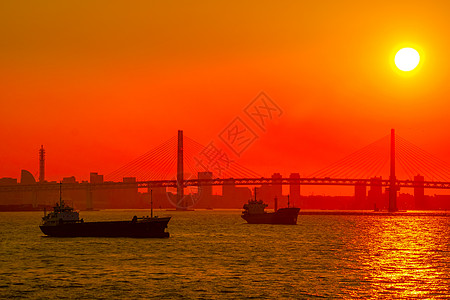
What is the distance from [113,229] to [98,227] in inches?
86.9

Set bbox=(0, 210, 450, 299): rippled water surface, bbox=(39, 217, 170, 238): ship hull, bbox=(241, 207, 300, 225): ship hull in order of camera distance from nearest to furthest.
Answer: bbox=(0, 210, 450, 299): rippled water surface < bbox=(39, 217, 170, 238): ship hull < bbox=(241, 207, 300, 225): ship hull

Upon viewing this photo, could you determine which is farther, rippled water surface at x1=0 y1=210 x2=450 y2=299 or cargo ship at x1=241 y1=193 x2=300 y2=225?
cargo ship at x1=241 y1=193 x2=300 y2=225

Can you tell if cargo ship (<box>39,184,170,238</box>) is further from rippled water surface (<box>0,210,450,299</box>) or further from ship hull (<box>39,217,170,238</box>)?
rippled water surface (<box>0,210,450,299</box>)

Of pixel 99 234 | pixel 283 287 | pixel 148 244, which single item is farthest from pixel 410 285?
pixel 99 234

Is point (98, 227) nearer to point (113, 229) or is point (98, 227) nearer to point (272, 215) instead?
point (113, 229)

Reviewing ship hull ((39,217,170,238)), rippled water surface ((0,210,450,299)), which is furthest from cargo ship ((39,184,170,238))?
rippled water surface ((0,210,450,299))

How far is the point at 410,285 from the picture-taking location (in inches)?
1822

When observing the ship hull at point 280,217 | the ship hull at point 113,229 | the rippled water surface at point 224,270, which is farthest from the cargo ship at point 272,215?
the rippled water surface at point 224,270

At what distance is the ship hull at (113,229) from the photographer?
9781cm

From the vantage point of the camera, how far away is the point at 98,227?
99438 millimetres

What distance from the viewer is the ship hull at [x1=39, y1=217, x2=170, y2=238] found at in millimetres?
97812

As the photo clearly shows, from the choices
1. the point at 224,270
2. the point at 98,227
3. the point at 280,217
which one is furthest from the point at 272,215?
the point at 224,270

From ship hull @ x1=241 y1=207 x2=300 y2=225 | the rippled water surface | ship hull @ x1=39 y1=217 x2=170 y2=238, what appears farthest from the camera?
ship hull @ x1=241 y1=207 x2=300 y2=225

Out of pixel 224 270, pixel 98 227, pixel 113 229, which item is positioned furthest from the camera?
pixel 113 229
